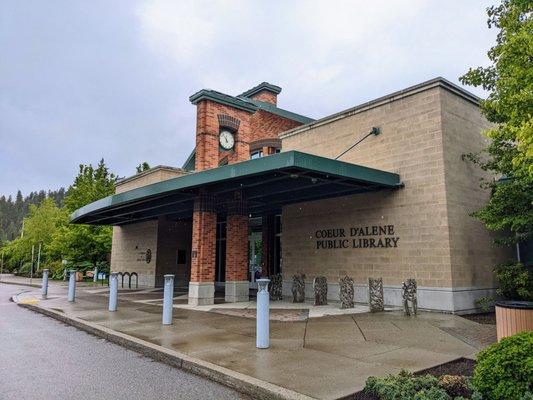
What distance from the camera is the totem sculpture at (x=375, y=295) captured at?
12031mm

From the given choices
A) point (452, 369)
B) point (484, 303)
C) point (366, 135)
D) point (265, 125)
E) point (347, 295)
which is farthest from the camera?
point (265, 125)

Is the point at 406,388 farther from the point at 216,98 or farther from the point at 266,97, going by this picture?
the point at 266,97

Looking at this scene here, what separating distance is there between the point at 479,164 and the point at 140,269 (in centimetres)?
1958

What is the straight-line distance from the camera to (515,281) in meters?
11.4

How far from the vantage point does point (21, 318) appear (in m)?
12.4

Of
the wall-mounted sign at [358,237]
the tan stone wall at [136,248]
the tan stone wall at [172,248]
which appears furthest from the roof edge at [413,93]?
the tan stone wall at [136,248]

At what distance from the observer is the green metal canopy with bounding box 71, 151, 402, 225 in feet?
35.6

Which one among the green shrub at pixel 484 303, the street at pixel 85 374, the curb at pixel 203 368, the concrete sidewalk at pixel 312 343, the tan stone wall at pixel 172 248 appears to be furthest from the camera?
the tan stone wall at pixel 172 248

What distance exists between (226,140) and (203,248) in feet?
21.5

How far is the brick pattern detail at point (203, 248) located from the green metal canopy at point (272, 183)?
0.93 metres

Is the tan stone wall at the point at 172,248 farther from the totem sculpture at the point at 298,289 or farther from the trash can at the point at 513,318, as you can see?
the trash can at the point at 513,318

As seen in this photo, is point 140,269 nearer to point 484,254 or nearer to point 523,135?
point 484,254

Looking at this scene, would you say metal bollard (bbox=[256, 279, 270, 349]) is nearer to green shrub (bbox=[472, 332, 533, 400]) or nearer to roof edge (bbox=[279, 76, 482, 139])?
green shrub (bbox=[472, 332, 533, 400])

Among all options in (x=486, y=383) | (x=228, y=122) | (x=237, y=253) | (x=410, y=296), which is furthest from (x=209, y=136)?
(x=486, y=383)
